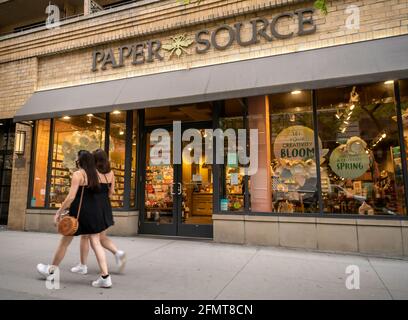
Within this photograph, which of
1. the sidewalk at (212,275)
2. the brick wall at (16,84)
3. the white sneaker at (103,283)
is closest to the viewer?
the sidewalk at (212,275)

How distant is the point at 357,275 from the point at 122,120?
6.86 m

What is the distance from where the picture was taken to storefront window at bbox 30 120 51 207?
9305mm

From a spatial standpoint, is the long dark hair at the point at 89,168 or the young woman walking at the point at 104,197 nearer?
the long dark hair at the point at 89,168

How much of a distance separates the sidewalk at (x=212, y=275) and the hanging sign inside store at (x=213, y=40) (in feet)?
15.7

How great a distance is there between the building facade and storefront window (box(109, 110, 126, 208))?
0.11ft

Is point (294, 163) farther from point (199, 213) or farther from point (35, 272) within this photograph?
point (35, 272)

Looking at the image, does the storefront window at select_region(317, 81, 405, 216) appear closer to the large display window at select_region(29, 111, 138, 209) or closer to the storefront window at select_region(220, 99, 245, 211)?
the storefront window at select_region(220, 99, 245, 211)

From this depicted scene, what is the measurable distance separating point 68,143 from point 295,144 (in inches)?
262

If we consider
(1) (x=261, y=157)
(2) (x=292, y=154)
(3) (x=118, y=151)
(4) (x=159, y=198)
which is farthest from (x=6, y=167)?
(2) (x=292, y=154)

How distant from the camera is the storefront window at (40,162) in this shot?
30.5 feet

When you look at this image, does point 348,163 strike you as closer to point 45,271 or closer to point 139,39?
point 45,271

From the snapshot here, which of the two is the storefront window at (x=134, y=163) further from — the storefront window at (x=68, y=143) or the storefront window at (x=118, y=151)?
the storefront window at (x=68, y=143)

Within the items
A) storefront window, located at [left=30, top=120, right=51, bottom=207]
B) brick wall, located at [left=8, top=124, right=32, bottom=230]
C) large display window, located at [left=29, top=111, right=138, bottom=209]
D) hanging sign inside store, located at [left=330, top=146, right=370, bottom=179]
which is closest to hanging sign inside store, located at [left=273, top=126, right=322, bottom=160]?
hanging sign inside store, located at [left=330, top=146, right=370, bottom=179]

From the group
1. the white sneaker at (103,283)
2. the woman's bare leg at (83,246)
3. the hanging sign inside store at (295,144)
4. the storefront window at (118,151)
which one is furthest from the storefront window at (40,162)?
the hanging sign inside store at (295,144)
